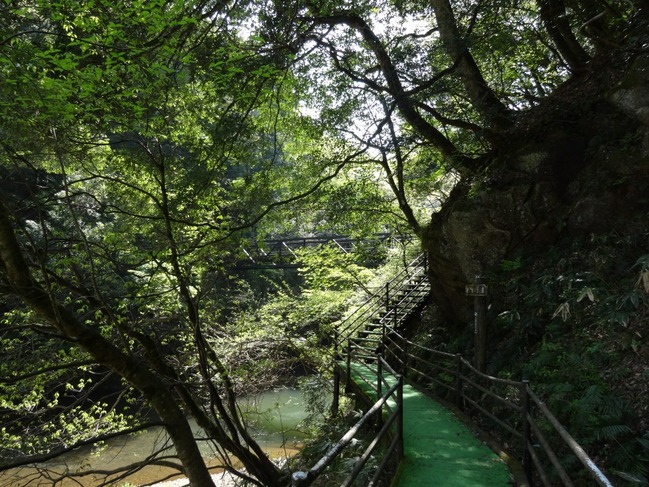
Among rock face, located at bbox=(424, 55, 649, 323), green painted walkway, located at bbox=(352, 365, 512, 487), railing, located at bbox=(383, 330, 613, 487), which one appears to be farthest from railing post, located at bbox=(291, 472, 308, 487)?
rock face, located at bbox=(424, 55, 649, 323)

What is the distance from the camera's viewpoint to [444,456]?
483 cm

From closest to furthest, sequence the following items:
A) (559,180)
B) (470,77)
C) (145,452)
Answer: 1. (559,180)
2. (470,77)
3. (145,452)

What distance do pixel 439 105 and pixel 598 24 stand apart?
329 cm

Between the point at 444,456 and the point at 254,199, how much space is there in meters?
4.84

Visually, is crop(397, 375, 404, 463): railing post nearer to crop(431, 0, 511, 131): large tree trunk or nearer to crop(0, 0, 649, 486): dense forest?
crop(0, 0, 649, 486): dense forest

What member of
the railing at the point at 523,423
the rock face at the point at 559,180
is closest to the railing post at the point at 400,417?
the railing at the point at 523,423

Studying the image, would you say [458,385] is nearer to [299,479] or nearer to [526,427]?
[526,427]

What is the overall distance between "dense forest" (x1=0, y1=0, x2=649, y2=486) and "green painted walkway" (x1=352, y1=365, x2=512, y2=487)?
100 centimetres

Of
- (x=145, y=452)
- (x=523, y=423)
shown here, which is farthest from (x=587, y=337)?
→ (x=145, y=452)

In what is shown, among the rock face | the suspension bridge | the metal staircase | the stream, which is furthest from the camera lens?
the stream

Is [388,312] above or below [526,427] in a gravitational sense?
above

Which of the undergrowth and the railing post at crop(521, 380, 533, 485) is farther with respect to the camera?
the undergrowth

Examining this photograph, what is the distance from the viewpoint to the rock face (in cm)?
662

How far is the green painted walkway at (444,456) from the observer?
4.20 m
